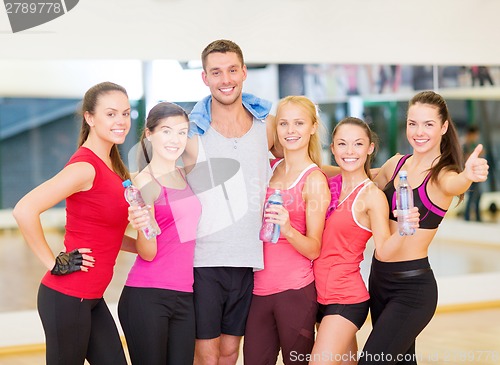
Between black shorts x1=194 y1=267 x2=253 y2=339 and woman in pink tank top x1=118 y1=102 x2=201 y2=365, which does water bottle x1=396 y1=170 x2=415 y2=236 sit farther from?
woman in pink tank top x1=118 y1=102 x2=201 y2=365

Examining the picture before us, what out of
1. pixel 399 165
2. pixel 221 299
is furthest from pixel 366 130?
pixel 221 299

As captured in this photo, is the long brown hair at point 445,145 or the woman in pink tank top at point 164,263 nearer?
the woman in pink tank top at point 164,263

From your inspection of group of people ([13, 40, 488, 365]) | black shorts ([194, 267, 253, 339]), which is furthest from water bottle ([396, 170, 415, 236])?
black shorts ([194, 267, 253, 339])

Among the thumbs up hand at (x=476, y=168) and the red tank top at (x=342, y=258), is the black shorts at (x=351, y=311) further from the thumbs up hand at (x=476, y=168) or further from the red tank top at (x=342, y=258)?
the thumbs up hand at (x=476, y=168)

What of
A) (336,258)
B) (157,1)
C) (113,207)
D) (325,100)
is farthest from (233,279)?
(325,100)

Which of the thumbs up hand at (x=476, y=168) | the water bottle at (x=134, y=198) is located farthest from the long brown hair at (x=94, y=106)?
the thumbs up hand at (x=476, y=168)

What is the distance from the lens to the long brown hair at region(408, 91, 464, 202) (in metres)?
3.21

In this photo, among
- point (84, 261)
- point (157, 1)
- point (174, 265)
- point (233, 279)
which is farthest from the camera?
point (157, 1)

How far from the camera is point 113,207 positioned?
9.82 feet

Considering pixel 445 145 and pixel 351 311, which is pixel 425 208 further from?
pixel 351 311

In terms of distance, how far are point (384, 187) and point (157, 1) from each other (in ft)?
10.0

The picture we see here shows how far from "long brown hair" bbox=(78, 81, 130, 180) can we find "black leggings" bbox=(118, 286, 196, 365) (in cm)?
Result: 51

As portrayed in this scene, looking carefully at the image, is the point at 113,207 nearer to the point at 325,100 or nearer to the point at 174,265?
the point at 174,265

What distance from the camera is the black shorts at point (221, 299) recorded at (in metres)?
3.28
